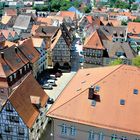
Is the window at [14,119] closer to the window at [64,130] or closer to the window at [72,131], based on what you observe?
the window at [64,130]

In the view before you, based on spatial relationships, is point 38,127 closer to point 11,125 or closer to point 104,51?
point 11,125

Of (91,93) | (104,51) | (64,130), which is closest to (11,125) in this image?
(64,130)

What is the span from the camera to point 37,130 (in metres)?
44.7

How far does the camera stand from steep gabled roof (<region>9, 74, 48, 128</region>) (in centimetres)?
4003

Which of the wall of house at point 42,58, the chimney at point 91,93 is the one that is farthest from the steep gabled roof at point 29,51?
the chimney at point 91,93

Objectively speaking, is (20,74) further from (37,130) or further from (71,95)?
(71,95)

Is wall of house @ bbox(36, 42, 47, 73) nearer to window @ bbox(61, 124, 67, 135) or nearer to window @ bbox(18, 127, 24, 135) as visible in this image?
window @ bbox(18, 127, 24, 135)

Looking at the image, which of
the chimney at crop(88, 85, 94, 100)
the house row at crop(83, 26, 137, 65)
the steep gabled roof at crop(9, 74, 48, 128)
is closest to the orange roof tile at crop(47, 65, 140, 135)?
the chimney at crop(88, 85, 94, 100)

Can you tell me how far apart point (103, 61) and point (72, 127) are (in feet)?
154

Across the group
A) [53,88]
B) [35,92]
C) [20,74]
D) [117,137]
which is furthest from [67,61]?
[117,137]

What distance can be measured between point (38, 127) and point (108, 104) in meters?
16.2

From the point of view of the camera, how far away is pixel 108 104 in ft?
113

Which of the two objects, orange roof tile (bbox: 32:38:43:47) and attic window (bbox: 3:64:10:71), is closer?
attic window (bbox: 3:64:10:71)

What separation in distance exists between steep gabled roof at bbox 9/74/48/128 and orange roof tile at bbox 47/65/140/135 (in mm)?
6961
